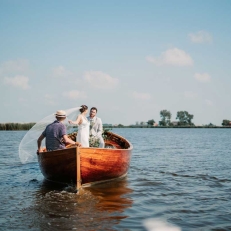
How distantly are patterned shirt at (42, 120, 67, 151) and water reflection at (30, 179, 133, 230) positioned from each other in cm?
122

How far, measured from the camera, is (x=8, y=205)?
6.91 metres

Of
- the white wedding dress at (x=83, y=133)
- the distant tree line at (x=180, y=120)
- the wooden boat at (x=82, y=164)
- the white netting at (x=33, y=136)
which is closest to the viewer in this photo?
the wooden boat at (x=82, y=164)

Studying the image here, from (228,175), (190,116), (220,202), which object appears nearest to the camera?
(220,202)

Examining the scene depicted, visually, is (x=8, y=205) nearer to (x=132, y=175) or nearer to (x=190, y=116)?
(x=132, y=175)

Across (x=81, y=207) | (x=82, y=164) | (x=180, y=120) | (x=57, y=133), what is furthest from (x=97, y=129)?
(x=180, y=120)

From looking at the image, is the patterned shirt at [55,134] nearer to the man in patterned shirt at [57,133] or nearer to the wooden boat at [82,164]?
the man in patterned shirt at [57,133]

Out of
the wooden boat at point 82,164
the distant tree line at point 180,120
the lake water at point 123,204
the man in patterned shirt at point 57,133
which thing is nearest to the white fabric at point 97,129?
the wooden boat at point 82,164

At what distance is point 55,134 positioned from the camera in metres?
8.39

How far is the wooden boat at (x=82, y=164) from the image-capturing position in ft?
25.8

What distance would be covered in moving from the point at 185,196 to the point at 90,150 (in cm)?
283

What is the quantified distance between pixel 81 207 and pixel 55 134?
2438 millimetres

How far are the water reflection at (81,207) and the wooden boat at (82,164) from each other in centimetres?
30

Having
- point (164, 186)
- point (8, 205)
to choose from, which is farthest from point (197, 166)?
point (8, 205)

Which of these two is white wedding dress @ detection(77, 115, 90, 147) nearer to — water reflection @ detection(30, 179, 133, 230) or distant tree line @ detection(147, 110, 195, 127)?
water reflection @ detection(30, 179, 133, 230)
